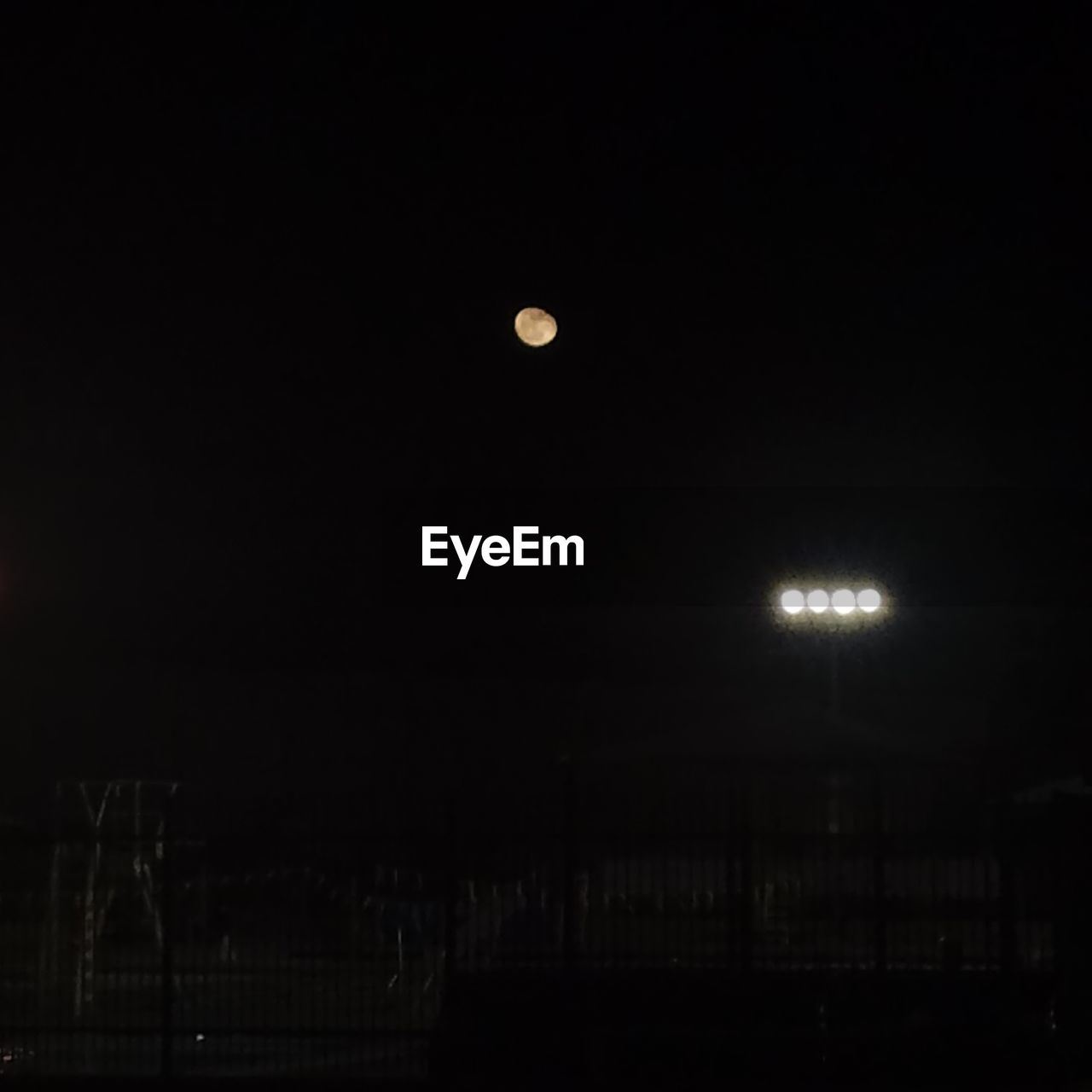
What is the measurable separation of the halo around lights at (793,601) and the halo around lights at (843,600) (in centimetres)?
25

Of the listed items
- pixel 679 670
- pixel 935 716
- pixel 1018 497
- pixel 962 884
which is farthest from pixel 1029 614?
pixel 962 884

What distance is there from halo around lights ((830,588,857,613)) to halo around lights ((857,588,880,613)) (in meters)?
0.06

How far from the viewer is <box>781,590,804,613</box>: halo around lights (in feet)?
46.6

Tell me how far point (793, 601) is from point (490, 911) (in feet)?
12.1

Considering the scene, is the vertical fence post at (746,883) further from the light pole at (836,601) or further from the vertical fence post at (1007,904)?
the light pole at (836,601)

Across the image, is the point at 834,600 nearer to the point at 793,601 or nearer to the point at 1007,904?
the point at 793,601

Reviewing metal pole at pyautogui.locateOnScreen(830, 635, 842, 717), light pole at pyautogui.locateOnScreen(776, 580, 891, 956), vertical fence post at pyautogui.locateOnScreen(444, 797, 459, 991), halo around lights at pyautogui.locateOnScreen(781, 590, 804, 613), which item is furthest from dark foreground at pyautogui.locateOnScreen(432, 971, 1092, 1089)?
metal pole at pyautogui.locateOnScreen(830, 635, 842, 717)

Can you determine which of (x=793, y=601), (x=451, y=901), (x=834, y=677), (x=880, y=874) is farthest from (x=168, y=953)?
(x=834, y=677)

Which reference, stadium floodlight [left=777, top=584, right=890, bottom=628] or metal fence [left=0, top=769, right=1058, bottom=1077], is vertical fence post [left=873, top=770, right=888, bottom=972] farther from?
stadium floodlight [left=777, top=584, right=890, bottom=628]

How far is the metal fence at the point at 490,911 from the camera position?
1167 centimetres

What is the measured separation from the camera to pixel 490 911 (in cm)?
1212

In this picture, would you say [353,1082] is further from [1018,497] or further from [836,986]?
[1018,497]

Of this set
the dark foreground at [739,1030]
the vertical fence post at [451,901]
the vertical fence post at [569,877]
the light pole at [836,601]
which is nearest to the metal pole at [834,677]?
the light pole at [836,601]

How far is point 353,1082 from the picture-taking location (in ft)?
37.9
